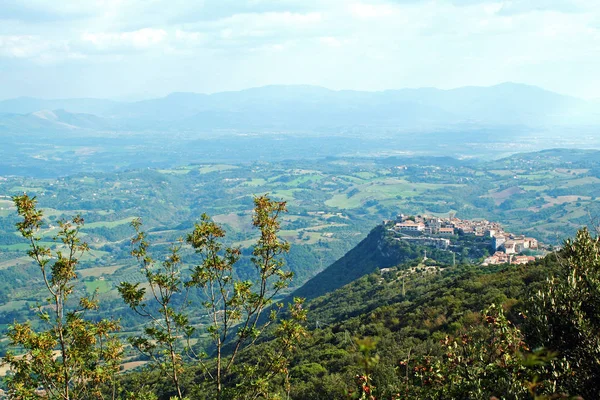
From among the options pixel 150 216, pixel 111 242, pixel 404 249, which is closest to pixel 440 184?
pixel 150 216

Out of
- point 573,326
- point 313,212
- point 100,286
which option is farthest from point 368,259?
point 313,212

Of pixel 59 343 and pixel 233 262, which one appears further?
pixel 59 343

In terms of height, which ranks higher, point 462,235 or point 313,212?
point 462,235

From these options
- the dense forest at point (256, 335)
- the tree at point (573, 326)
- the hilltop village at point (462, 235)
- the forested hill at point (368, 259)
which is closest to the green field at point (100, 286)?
the forested hill at point (368, 259)

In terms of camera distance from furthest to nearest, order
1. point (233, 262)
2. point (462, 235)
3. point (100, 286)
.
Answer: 1. point (100, 286)
2. point (462, 235)
3. point (233, 262)

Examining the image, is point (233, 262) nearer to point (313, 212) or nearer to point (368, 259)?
point (368, 259)

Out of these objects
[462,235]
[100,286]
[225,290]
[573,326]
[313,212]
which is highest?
[225,290]
